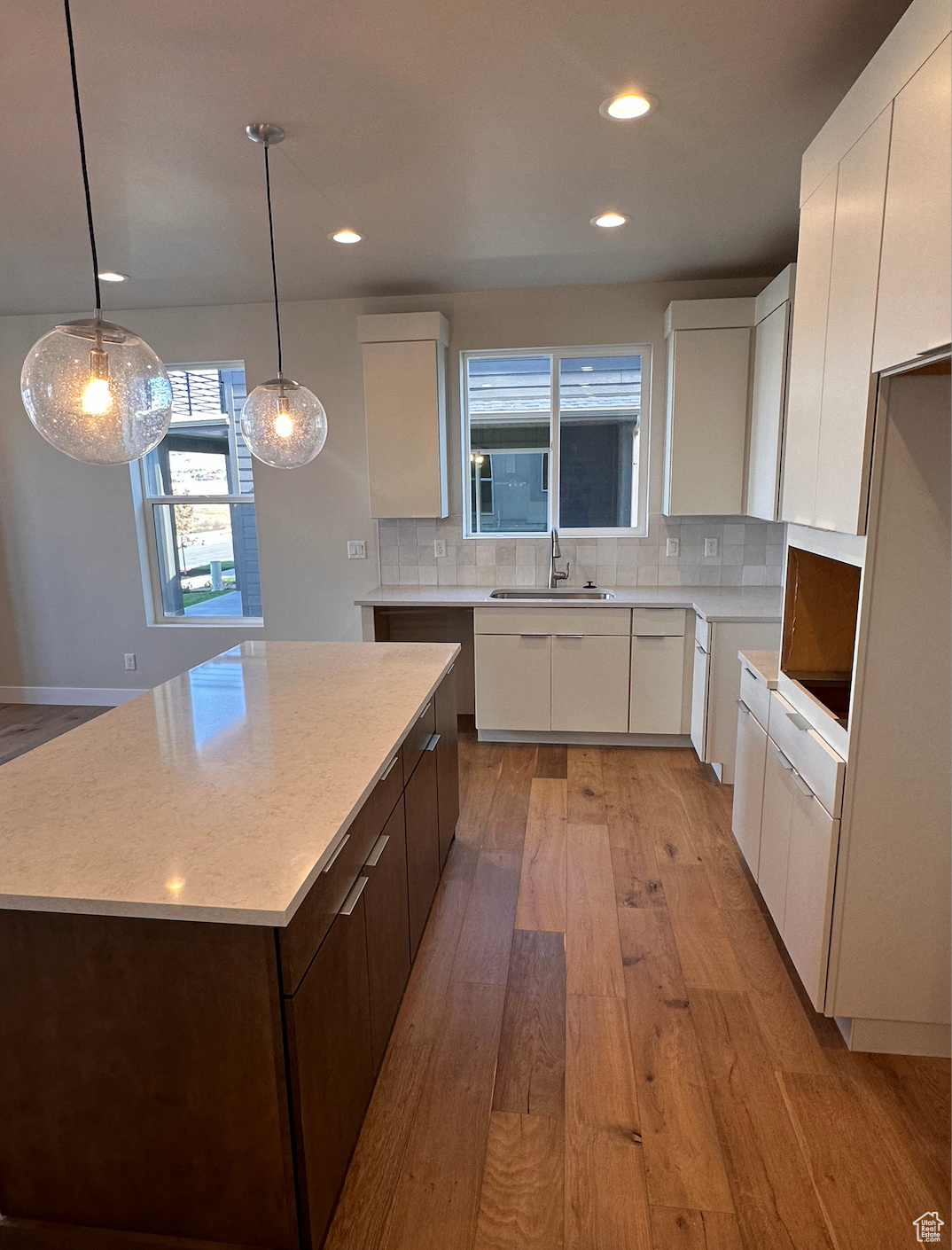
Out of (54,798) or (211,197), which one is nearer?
(54,798)

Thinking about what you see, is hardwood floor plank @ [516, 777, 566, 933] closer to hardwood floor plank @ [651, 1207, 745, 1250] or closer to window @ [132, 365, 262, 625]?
hardwood floor plank @ [651, 1207, 745, 1250]

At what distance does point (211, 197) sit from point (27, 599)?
11.0 feet

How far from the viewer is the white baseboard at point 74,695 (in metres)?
4.92

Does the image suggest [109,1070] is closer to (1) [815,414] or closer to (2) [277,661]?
(2) [277,661]

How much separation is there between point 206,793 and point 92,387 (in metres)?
0.87

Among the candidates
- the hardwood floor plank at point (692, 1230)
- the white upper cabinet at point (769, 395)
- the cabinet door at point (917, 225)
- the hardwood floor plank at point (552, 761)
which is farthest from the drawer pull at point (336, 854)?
the white upper cabinet at point (769, 395)

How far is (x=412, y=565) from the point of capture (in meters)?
4.48

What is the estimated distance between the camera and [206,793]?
1524 millimetres

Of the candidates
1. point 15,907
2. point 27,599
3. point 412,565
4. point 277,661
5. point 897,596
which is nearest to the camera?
point 15,907

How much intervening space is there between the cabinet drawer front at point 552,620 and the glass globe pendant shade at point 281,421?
164cm

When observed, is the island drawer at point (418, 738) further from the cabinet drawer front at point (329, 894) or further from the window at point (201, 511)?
the window at point (201, 511)

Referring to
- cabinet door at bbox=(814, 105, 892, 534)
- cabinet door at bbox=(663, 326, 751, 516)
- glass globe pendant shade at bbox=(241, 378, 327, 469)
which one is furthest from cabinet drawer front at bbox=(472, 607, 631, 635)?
cabinet door at bbox=(814, 105, 892, 534)

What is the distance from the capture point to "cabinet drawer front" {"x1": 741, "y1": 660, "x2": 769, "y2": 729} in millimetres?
2375

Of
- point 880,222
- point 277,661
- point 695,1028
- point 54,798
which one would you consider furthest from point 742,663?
point 54,798
